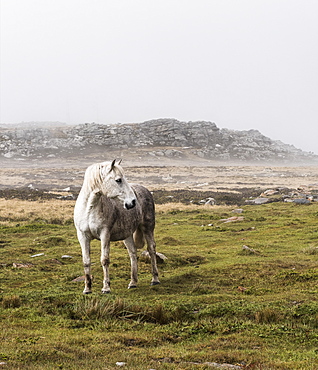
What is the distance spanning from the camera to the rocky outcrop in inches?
4963

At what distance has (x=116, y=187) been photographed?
1024cm

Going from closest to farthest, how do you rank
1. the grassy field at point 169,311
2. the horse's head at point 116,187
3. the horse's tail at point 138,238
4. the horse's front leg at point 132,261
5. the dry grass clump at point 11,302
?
the grassy field at point 169,311, the dry grass clump at point 11,302, the horse's head at point 116,187, the horse's front leg at point 132,261, the horse's tail at point 138,238

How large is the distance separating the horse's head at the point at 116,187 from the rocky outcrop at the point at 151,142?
11243cm

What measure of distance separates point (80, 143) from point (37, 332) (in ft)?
424

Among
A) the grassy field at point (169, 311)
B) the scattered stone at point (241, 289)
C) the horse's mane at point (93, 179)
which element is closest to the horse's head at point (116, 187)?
the horse's mane at point (93, 179)

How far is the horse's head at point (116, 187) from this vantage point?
10242mm

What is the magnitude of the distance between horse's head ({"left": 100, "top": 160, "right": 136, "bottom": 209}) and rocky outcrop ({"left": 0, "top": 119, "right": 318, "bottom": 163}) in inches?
4426

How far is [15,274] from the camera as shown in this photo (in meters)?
13.4

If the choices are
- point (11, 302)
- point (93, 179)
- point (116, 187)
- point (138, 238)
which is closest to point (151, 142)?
point (138, 238)

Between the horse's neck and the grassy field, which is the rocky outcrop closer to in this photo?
the grassy field

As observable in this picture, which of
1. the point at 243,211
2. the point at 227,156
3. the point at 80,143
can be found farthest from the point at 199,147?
the point at 243,211

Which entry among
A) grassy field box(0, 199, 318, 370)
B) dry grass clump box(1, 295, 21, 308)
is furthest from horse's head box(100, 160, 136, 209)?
dry grass clump box(1, 295, 21, 308)

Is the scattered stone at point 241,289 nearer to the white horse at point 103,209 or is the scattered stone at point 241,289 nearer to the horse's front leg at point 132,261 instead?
the horse's front leg at point 132,261

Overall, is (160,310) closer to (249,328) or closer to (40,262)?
(249,328)
